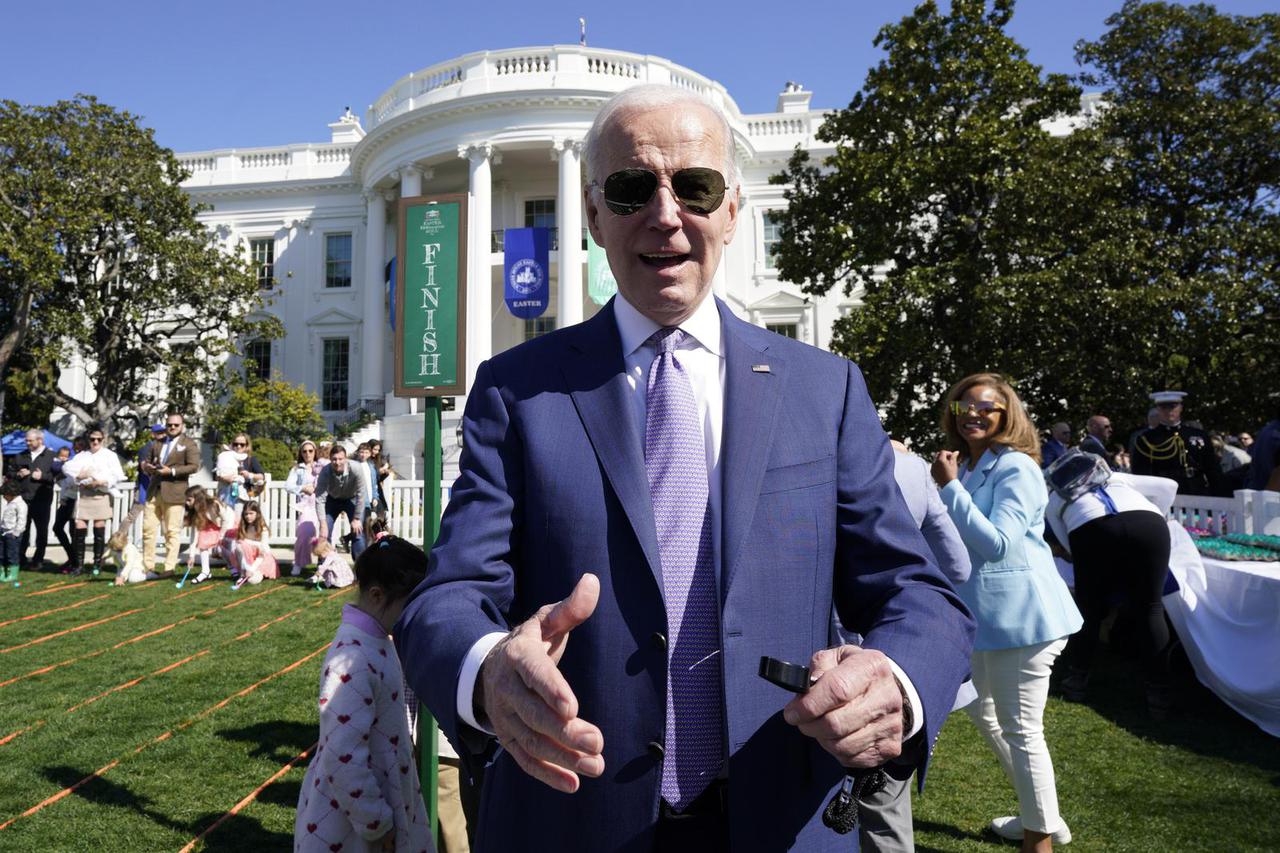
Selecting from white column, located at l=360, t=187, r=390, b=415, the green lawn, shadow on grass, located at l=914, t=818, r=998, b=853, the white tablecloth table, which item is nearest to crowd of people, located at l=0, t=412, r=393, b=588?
the green lawn

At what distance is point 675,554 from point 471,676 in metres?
0.45

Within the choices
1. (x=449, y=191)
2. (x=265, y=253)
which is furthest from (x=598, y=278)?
(x=265, y=253)

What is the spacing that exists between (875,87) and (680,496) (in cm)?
1665

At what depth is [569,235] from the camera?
26.8 metres

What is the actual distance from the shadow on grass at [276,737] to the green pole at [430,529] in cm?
219

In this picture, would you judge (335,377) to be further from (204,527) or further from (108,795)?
(108,795)

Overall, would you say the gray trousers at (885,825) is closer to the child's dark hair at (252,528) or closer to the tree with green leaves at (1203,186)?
the child's dark hair at (252,528)

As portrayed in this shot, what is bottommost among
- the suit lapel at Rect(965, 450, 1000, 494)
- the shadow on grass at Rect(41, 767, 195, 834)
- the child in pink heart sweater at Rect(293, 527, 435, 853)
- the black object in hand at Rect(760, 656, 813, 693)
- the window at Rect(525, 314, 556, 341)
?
the shadow on grass at Rect(41, 767, 195, 834)

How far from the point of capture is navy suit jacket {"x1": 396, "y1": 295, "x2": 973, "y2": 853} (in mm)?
1471

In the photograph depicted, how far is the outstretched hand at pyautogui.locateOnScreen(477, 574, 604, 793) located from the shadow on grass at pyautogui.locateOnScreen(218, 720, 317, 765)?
188 inches

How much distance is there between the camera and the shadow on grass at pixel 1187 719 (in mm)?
5602

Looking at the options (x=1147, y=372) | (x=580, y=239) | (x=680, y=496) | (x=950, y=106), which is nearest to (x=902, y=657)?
(x=680, y=496)

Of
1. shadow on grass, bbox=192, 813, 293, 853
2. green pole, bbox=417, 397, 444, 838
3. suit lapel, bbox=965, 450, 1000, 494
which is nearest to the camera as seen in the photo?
green pole, bbox=417, 397, 444, 838

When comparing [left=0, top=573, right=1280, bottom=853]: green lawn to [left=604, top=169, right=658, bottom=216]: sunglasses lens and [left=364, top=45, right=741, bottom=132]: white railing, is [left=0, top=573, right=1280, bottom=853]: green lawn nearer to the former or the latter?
[left=604, top=169, right=658, bottom=216]: sunglasses lens
